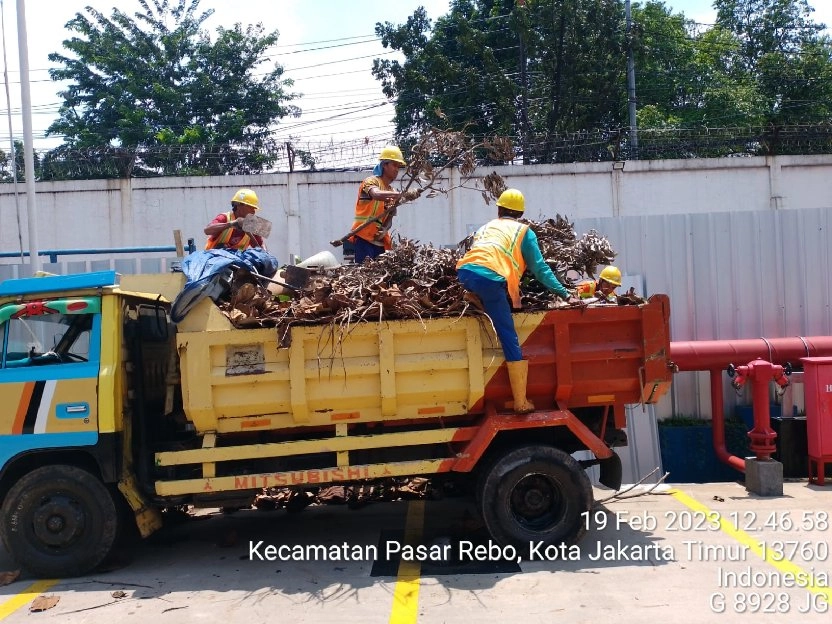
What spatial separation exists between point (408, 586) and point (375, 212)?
3.54 metres

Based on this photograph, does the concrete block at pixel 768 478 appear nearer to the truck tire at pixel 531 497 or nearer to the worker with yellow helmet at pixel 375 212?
the truck tire at pixel 531 497

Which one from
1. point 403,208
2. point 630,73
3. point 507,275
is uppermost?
point 630,73

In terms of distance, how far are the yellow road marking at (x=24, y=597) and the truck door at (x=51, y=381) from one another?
94 centimetres

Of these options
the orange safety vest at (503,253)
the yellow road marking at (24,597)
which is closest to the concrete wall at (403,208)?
the orange safety vest at (503,253)

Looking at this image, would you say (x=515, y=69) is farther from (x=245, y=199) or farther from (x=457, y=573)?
(x=457, y=573)

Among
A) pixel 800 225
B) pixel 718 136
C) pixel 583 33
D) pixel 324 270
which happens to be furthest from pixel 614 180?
pixel 324 270

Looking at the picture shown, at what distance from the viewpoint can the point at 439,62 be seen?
21625 mm

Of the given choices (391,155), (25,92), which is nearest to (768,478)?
(391,155)

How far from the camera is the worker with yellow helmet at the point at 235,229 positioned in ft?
23.3

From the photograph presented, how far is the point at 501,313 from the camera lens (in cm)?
553

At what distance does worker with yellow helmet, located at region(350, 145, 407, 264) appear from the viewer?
7.18 metres

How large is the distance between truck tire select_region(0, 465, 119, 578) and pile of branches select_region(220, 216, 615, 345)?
1.69 m

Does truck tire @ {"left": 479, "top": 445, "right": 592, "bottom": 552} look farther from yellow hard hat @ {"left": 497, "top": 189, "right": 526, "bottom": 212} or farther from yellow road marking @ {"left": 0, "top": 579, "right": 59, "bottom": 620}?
yellow road marking @ {"left": 0, "top": 579, "right": 59, "bottom": 620}

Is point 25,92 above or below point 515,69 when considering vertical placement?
below
